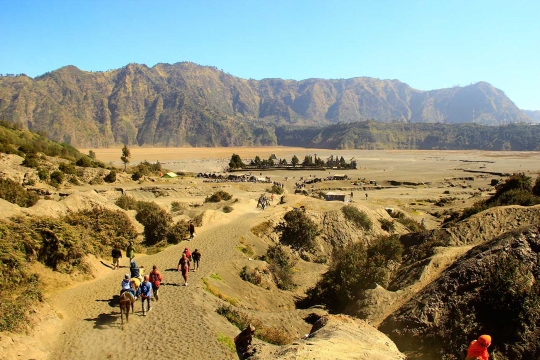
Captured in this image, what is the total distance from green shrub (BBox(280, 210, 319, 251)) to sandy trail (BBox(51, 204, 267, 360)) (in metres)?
10.6

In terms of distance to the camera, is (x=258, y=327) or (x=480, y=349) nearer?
(x=480, y=349)

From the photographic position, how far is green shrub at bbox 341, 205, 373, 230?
28734 mm

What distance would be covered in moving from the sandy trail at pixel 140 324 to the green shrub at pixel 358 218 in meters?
15.5

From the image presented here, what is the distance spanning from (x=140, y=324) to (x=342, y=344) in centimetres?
578

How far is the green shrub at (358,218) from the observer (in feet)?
94.3

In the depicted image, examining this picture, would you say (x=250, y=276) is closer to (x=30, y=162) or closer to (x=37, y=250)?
(x=37, y=250)

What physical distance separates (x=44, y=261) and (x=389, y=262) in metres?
14.2

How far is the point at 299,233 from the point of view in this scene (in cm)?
2608

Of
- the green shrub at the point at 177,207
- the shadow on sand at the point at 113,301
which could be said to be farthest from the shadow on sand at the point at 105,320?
the green shrub at the point at 177,207

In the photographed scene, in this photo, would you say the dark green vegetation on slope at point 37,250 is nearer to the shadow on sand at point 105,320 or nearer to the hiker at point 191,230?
the shadow on sand at point 105,320

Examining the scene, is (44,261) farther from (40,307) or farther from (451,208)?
(451,208)

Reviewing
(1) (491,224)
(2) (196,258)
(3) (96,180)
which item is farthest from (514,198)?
(3) (96,180)

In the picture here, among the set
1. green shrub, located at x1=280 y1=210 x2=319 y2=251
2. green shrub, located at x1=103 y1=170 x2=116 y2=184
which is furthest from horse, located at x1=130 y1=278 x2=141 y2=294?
green shrub, located at x1=103 y1=170 x2=116 y2=184

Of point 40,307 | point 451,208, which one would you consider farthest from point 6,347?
point 451,208
